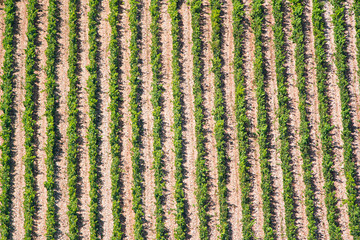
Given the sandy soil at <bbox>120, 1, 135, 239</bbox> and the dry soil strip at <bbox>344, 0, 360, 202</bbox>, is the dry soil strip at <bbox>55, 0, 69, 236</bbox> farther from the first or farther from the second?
the dry soil strip at <bbox>344, 0, 360, 202</bbox>

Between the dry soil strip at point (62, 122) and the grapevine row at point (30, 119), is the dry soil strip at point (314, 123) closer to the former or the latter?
the dry soil strip at point (62, 122)

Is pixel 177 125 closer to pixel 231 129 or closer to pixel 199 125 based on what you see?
pixel 199 125

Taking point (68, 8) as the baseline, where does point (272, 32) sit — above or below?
below

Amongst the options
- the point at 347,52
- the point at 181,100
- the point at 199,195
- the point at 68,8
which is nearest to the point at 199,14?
the point at 181,100

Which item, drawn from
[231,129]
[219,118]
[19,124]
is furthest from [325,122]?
[19,124]

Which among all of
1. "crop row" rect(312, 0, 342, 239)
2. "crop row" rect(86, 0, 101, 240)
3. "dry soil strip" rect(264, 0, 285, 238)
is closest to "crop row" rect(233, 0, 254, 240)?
"dry soil strip" rect(264, 0, 285, 238)

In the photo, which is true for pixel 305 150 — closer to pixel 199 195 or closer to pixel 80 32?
pixel 199 195

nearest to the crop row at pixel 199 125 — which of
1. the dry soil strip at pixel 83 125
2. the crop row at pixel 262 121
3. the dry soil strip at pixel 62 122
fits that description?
the crop row at pixel 262 121
